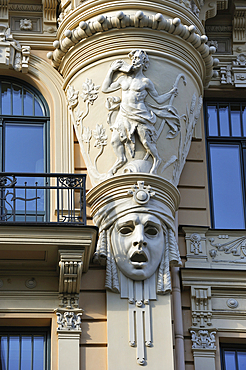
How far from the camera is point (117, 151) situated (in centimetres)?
1418

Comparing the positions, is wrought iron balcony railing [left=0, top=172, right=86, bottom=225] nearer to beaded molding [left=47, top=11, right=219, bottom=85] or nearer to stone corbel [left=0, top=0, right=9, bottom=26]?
beaded molding [left=47, top=11, right=219, bottom=85]

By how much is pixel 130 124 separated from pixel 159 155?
694mm

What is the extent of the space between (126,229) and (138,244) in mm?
380

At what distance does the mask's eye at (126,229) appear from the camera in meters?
13.7

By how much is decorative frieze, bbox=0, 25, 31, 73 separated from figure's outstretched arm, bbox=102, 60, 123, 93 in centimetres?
169

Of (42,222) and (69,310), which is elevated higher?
(42,222)

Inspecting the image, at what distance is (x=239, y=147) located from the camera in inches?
625

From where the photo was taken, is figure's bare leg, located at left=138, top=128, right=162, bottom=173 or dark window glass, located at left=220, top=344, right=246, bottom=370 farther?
figure's bare leg, located at left=138, top=128, right=162, bottom=173

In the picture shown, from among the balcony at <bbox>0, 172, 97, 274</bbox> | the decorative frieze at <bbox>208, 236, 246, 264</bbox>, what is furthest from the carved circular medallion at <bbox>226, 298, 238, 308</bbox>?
the balcony at <bbox>0, 172, 97, 274</bbox>

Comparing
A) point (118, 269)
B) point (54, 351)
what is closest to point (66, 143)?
point (118, 269)

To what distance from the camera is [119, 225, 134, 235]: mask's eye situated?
13.7 m

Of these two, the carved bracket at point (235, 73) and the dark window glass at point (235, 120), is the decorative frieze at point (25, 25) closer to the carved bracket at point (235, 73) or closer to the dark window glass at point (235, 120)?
the carved bracket at point (235, 73)

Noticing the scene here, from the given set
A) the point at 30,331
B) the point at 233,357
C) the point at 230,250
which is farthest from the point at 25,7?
the point at 233,357

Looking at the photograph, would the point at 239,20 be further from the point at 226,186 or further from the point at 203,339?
the point at 203,339
